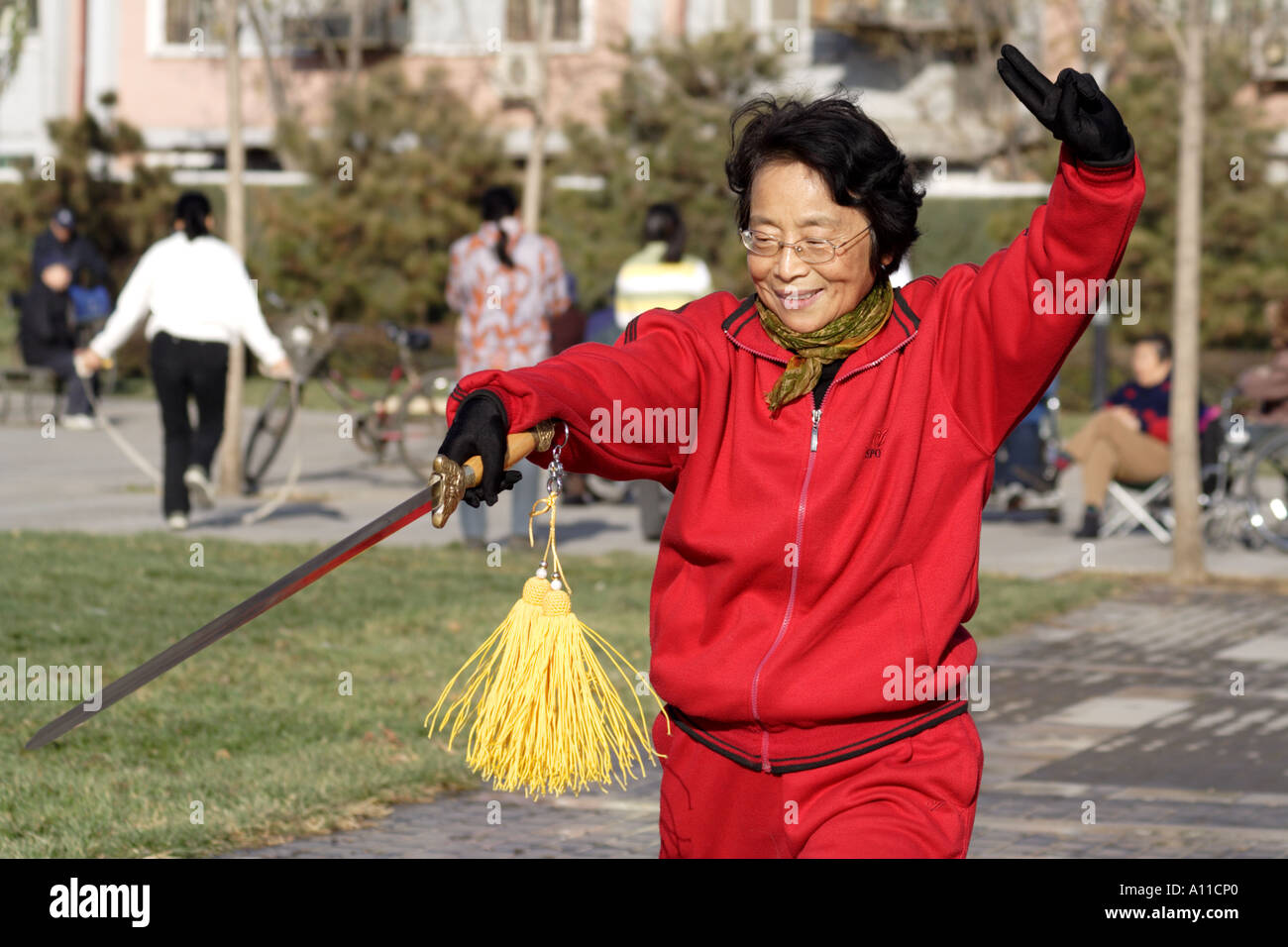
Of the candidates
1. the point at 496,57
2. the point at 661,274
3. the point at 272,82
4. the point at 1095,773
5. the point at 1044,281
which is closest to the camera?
the point at 1044,281

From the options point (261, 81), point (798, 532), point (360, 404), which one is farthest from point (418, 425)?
point (261, 81)

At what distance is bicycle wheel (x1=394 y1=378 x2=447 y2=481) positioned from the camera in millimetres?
Result: 14906

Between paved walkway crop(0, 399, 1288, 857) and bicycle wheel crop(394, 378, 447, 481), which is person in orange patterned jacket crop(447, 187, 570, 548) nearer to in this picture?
paved walkway crop(0, 399, 1288, 857)

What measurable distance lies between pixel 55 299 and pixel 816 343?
57.6ft

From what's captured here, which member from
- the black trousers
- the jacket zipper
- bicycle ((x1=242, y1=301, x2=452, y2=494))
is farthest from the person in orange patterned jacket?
the jacket zipper

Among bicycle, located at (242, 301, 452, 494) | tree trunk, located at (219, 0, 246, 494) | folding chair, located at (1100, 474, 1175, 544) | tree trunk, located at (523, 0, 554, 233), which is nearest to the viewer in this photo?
folding chair, located at (1100, 474, 1175, 544)

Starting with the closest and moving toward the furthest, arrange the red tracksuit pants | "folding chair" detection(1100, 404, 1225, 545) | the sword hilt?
the sword hilt < the red tracksuit pants < "folding chair" detection(1100, 404, 1225, 545)

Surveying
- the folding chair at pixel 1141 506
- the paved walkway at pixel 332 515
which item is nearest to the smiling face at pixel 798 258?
the paved walkway at pixel 332 515

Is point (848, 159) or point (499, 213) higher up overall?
point (848, 159)

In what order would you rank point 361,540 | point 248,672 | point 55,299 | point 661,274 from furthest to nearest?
1. point 55,299
2. point 661,274
3. point 248,672
4. point 361,540

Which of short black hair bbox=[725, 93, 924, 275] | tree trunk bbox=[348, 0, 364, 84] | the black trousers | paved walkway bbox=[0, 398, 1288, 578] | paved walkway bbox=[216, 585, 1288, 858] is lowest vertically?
paved walkway bbox=[0, 398, 1288, 578]

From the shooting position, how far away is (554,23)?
32.7m

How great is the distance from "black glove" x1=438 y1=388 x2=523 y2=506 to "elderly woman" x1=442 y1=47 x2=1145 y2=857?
0.95 feet

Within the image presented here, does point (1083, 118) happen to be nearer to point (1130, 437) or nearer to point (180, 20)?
point (1130, 437)
